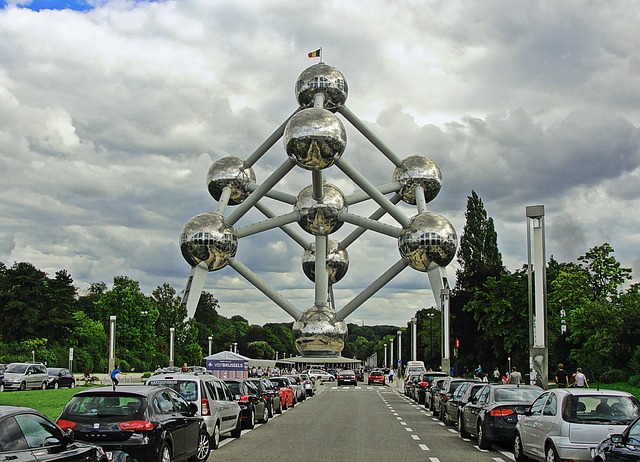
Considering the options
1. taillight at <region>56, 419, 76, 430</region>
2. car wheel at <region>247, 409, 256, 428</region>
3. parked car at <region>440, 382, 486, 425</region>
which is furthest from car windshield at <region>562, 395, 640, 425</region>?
car wheel at <region>247, 409, 256, 428</region>

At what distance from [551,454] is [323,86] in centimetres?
4637

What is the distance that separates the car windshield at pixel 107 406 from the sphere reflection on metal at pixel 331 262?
175 feet

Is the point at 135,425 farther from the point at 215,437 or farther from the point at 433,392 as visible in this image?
the point at 433,392

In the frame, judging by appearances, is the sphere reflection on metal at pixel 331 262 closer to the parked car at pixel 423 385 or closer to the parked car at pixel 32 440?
the parked car at pixel 423 385

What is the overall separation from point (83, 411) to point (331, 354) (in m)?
52.6

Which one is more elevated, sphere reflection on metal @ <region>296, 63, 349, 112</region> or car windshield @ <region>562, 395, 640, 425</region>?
sphere reflection on metal @ <region>296, 63, 349, 112</region>

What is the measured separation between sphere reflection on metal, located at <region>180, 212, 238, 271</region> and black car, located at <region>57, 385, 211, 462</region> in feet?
147

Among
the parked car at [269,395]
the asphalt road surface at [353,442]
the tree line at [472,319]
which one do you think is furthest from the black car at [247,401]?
the tree line at [472,319]

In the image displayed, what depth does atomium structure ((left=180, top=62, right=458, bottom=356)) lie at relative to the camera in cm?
5603

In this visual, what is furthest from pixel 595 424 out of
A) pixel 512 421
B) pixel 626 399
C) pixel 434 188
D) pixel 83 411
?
pixel 434 188

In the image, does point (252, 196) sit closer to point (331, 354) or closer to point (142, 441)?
point (331, 354)

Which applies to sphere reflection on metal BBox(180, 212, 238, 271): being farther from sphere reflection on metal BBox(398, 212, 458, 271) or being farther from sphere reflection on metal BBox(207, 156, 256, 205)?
sphere reflection on metal BBox(398, 212, 458, 271)

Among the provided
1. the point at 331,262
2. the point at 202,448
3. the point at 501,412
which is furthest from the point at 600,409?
the point at 331,262

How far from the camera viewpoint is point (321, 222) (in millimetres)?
59562
